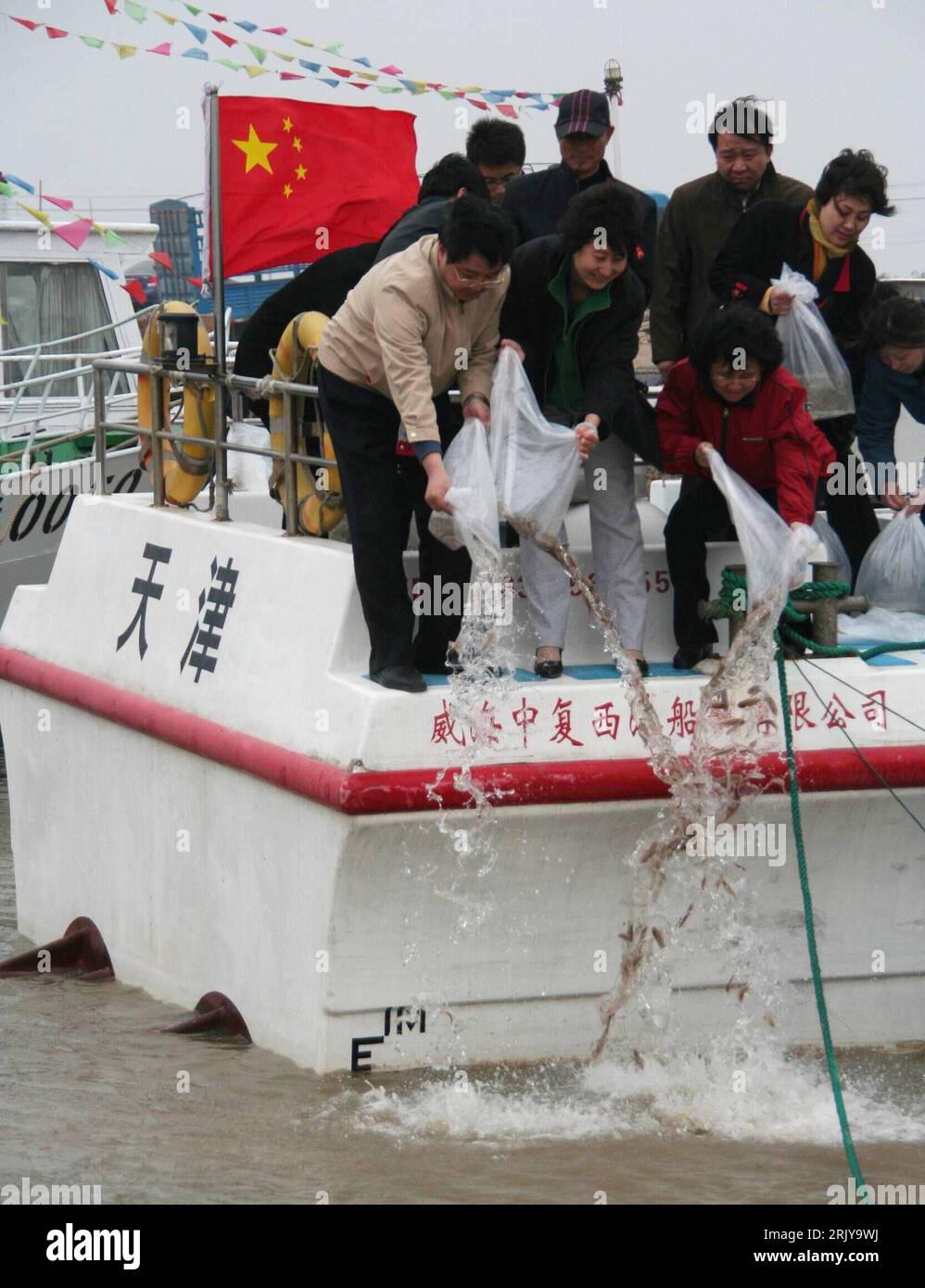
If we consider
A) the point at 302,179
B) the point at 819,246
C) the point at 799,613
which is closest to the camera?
the point at 799,613

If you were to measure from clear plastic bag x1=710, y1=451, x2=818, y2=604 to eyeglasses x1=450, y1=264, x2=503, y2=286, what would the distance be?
873 mm

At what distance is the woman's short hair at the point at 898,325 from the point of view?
20.4 ft

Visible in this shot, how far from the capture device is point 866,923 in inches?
230

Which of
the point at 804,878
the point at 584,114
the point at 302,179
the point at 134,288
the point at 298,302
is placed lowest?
the point at 804,878

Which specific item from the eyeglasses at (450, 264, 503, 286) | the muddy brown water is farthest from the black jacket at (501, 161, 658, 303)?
the muddy brown water

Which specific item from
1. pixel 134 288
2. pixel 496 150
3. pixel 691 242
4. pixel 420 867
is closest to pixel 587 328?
pixel 691 242

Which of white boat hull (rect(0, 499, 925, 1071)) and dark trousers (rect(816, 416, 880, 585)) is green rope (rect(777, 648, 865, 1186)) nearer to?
white boat hull (rect(0, 499, 925, 1071))

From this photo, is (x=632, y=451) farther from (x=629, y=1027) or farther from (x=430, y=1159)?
(x=430, y=1159)

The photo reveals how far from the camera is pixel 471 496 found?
5.40 metres

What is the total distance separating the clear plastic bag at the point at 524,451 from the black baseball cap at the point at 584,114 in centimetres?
110

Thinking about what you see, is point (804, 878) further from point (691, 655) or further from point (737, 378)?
point (737, 378)

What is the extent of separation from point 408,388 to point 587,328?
67cm

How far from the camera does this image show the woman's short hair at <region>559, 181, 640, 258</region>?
5.49 meters

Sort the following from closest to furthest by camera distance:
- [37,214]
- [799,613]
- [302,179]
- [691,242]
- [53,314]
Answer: [799,613]
[691,242]
[302,179]
[37,214]
[53,314]
